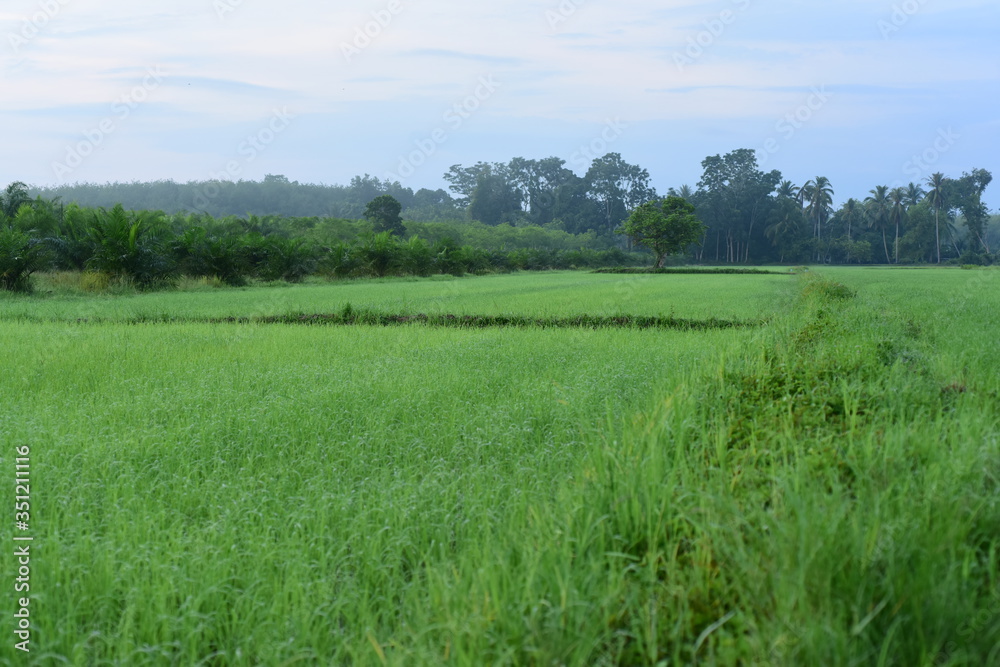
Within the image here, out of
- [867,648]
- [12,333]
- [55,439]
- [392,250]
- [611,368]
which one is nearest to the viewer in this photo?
[867,648]

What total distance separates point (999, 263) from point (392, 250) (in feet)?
173

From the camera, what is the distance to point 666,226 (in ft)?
153

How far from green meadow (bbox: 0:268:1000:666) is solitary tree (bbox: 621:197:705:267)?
42102 mm

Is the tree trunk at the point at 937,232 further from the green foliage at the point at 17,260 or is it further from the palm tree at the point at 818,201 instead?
the green foliage at the point at 17,260

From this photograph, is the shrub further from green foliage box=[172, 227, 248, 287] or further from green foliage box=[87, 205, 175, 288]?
green foliage box=[87, 205, 175, 288]

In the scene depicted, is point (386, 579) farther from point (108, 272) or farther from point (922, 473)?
point (108, 272)

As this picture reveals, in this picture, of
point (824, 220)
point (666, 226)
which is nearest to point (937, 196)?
point (824, 220)

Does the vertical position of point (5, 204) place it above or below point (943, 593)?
above

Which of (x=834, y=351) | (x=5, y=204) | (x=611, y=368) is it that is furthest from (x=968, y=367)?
(x=5, y=204)

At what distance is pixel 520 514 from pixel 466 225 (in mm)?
61204

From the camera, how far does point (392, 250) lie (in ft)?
95.3

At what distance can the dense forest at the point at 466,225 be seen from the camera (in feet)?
63.5

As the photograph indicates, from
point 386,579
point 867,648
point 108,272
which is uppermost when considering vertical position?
point 108,272

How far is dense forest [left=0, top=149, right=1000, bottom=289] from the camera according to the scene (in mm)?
19344
